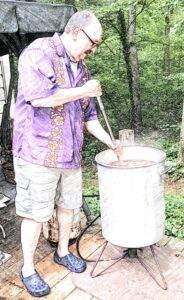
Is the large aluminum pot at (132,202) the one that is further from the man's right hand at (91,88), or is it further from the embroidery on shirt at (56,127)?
the man's right hand at (91,88)

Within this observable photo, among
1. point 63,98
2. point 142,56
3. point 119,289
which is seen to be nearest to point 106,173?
point 63,98

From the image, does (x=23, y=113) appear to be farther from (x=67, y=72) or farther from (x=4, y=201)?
(x=4, y=201)

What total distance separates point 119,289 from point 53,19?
2.39 meters

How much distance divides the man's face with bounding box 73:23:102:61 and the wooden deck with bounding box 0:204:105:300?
5.91ft

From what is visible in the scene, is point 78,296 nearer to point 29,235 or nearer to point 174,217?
point 29,235

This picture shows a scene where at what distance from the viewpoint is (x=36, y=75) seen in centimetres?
239

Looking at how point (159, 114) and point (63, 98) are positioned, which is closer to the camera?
point (63, 98)

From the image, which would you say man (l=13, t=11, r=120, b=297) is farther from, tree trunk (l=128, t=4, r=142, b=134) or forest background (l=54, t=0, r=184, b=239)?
tree trunk (l=128, t=4, r=142, b=134)

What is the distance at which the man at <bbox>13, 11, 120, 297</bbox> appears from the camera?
2.42 meters

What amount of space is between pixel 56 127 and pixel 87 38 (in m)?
0.65

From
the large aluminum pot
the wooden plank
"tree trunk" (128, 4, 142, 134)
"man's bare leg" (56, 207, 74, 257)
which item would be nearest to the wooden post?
the large aluminum pot

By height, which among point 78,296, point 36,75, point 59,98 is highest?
point 36,75

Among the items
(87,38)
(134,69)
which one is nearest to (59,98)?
(87,38)

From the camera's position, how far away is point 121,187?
2.65 metres
